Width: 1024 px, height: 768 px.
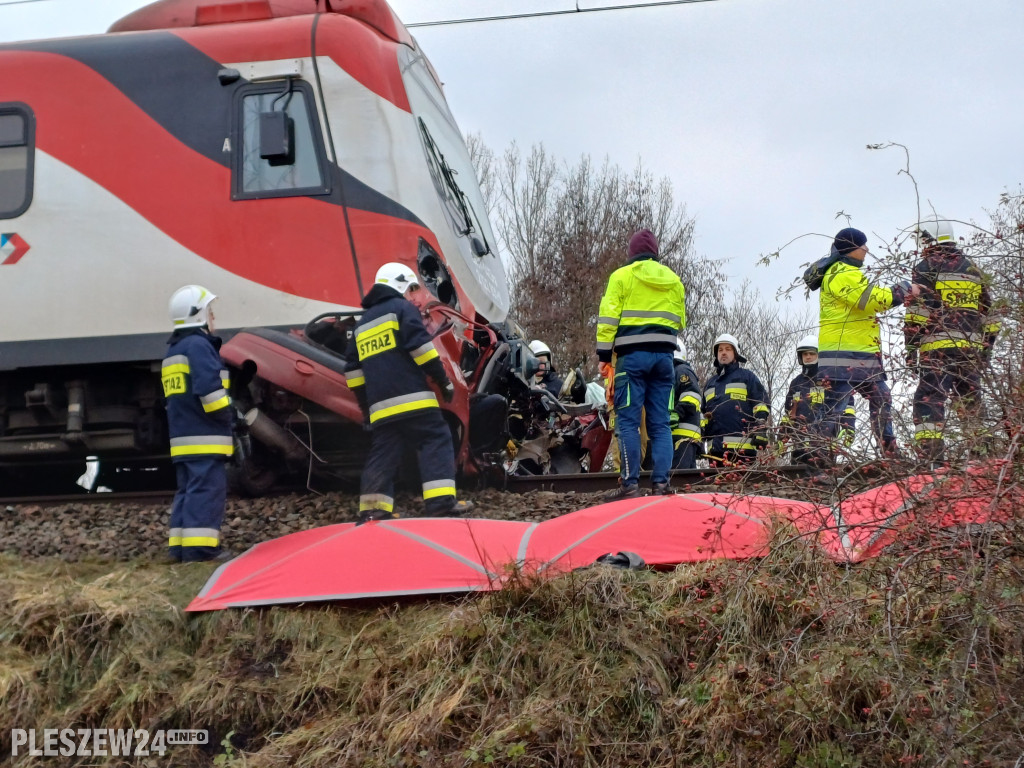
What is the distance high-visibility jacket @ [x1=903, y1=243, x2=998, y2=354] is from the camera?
3.80 metres

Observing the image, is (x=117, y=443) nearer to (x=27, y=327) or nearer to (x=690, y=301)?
(x=27, y=327)

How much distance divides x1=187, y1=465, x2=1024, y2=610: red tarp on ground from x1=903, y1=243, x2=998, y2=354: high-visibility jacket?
2.47 ft

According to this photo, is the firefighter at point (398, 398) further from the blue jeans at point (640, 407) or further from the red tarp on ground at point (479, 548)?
the blue jeans at point (640, 407)

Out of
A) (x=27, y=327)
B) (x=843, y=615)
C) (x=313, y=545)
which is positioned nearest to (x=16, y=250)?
(x=27, y=327)

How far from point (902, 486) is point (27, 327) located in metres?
5.59

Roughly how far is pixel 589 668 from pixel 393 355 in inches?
104

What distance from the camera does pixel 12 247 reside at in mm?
6949

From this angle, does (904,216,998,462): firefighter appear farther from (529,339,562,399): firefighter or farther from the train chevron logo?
(529,339,562,399): firefighter

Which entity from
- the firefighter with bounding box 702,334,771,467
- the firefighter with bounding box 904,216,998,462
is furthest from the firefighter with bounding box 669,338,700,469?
the firefighter with bounding box 904,216,998,462

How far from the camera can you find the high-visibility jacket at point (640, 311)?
6.77 meters

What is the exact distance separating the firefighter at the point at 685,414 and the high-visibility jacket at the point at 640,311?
5.79 ft

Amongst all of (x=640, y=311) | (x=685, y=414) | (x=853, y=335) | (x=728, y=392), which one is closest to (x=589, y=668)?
(x=640, y=311)

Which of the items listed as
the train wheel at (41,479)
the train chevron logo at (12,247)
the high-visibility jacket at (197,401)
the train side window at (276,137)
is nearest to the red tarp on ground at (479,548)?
the high-visibility jacket at (197,401)

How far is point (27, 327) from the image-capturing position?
688 cm
